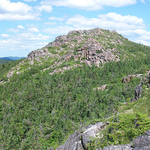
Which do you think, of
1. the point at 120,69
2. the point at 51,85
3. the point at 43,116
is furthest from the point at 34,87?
the point at 120,69

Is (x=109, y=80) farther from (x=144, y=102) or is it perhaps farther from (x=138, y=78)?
(x=144, y=102)

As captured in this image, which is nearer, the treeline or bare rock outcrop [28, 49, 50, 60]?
the treeline

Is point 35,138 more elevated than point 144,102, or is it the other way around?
point 144,102

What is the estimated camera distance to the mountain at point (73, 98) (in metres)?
35.0

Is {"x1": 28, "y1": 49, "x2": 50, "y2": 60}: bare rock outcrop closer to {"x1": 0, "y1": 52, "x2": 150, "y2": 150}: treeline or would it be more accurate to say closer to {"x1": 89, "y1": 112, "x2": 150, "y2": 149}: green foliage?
{"x1": 0, "y1": 52, "x2": 150, "y2": 150}: treeline

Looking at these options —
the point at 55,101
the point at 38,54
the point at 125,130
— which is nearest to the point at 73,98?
the point at 55,101

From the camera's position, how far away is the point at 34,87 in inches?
4852

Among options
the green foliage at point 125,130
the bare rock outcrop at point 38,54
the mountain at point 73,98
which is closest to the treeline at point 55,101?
the mountain at point 73,98

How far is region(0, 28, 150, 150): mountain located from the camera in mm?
35019

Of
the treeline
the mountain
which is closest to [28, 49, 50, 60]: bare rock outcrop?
the mountain

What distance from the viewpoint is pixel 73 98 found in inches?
4390

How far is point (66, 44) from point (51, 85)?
90.3 m

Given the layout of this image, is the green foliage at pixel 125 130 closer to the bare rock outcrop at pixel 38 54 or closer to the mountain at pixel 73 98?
the mountain at pixel 73 98

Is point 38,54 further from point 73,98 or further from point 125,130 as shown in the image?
point 125,130
